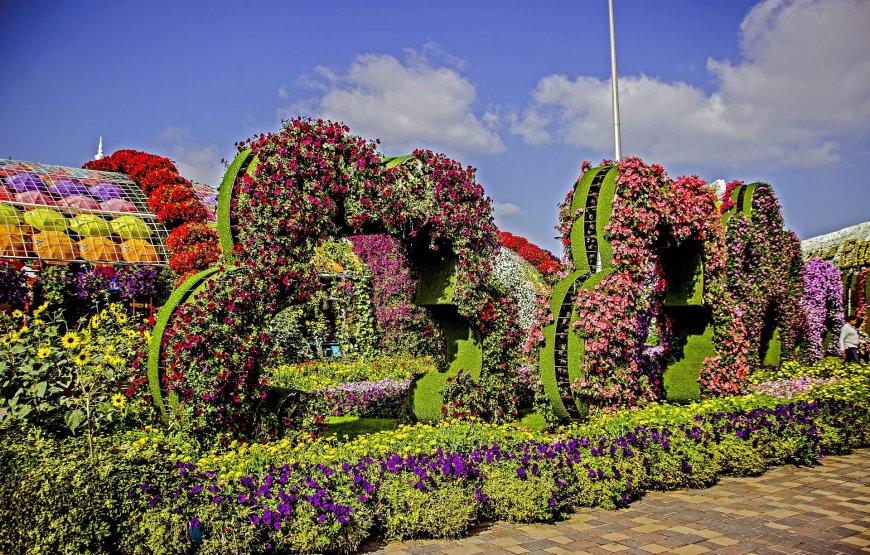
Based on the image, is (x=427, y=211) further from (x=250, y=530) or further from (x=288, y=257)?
(x=250, y=530)

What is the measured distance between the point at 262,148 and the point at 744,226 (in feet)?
24.6

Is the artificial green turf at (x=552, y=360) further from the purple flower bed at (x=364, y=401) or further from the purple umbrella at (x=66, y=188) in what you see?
the purple umbrella at (x=66, y=188)

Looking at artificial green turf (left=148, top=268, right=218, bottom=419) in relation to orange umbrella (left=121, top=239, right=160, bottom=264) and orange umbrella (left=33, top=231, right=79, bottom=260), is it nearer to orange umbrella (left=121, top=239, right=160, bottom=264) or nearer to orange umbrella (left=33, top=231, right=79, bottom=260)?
orange umbrella (left=33, top=231, right=79, bottom=260)

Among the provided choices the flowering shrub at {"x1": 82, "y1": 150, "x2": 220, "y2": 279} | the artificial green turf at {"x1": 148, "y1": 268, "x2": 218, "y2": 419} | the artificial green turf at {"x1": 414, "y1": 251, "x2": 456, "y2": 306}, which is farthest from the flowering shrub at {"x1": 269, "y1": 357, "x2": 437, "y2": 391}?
the artificial green turf at {"x1": 148, "y1": 268, "x2": 218, "y2": 419}

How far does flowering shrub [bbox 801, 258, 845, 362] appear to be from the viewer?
51.1 feet

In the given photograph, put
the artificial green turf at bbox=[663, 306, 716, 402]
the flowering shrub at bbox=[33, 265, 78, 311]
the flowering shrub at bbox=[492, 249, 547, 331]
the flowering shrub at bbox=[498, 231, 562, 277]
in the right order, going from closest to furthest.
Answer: the artificial green turf at bbox=[663, 306, 716, 402]
the flowering shrub at bbox=[33, 265, 78, 311]
the flowering shrub at bbox=[492, 249, 547, 331]
the flowering shrub at bbox=[498, 231, 562, 277]

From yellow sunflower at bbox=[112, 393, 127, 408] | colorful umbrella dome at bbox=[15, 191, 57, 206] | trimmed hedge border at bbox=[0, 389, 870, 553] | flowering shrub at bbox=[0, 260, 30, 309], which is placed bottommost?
trimmed hedge border at bbox=[0, 389, 870, 553]

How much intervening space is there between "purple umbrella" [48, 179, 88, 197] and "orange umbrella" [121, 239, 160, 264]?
88.2 inches

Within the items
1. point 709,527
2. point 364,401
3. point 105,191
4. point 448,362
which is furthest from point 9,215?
point 709,527

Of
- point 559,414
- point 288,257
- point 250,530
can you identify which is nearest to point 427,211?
point 288,257

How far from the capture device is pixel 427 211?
7.00 meters

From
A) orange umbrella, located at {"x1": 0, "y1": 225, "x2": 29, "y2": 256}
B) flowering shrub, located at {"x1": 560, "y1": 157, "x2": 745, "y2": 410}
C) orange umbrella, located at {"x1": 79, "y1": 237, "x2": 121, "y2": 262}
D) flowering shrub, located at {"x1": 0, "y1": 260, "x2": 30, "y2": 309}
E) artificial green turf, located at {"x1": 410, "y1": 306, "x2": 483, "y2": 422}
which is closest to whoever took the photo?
flowering shrub, located at {"x1": 560, "y1": 157, "x2": 745, "y2": 410}

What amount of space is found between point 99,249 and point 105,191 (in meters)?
2.87

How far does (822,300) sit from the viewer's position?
54.9 ft
